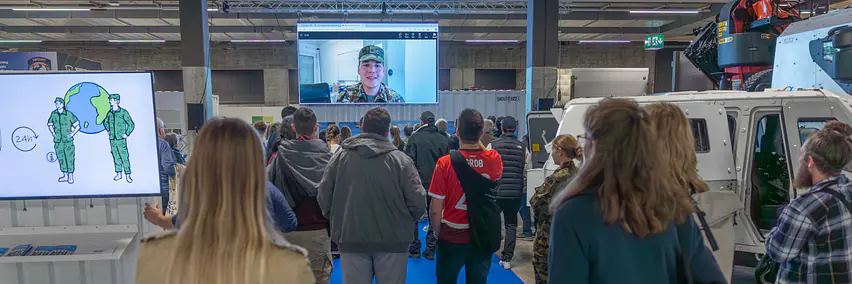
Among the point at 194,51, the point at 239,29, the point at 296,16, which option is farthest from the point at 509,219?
the point at 239,29

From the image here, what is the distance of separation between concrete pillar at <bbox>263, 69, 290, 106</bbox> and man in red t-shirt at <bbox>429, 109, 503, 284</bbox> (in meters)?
17.7

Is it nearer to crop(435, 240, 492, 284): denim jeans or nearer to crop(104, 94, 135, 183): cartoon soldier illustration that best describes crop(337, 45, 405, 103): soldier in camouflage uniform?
crop(435, 240, 492, 284): denim jeans

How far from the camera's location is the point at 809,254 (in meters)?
2.27

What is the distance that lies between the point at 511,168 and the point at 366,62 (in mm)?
5454

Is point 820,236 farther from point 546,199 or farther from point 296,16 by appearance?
point 296,16

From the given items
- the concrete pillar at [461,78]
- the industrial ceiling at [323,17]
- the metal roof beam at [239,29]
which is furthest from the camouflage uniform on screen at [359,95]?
the concrete pillar at [461,78]

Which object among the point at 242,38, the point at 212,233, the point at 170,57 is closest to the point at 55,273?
the point at 212,233

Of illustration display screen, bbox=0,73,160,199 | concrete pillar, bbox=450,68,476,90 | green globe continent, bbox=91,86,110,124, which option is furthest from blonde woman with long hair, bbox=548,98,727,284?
concrete pillar, bbox=450,68,476,90

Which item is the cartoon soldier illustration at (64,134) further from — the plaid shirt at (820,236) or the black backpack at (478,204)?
the plaid shirt at (820,236)

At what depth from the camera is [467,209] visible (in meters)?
3.28

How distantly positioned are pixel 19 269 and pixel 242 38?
55.0ft

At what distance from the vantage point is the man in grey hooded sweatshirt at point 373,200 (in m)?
2.95

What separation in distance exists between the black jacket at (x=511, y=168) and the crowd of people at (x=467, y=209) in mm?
47

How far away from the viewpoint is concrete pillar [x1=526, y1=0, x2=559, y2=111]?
9383mm
